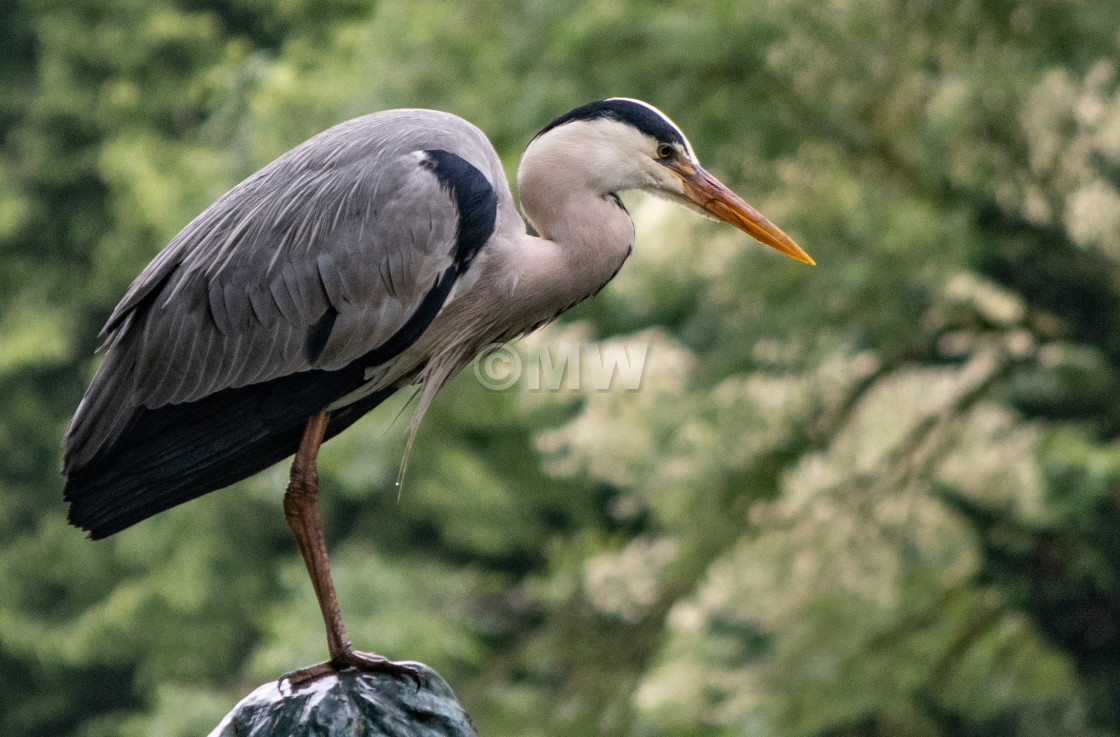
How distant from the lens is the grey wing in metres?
3.15

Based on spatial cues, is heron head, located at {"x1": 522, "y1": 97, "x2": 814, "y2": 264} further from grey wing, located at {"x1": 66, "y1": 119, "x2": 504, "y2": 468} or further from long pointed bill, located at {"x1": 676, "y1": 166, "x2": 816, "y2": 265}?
grey wing, located at {"x1": 66, "y1": 119, "x2": 504, "y2": 468}

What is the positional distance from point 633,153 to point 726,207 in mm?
297

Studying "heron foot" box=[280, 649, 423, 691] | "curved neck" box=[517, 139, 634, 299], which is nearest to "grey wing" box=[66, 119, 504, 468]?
"curved neck" box=[517, 139, 634, 299]

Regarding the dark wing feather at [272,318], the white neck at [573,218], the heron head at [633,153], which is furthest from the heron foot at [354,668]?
the heron head at [633,153]

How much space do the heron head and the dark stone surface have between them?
1362 millimetres

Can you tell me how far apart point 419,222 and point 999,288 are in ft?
20.4

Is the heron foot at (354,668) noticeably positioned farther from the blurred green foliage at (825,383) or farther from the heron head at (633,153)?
the blurred green foliage at (825,383)

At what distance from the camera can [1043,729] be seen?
27.4 ft

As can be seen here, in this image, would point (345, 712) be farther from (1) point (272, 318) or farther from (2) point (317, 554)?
(1) point (272, 318)

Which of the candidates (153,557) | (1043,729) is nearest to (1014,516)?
(1043,729)

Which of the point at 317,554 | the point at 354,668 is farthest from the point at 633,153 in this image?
the point at 354,668

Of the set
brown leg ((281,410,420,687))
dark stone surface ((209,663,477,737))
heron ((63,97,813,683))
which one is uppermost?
heron ((63,97,813,683))

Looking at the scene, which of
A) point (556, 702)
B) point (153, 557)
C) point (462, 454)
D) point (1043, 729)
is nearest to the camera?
point (1043, 729)

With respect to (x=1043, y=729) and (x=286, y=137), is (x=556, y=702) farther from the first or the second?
(x=286, y=137)
